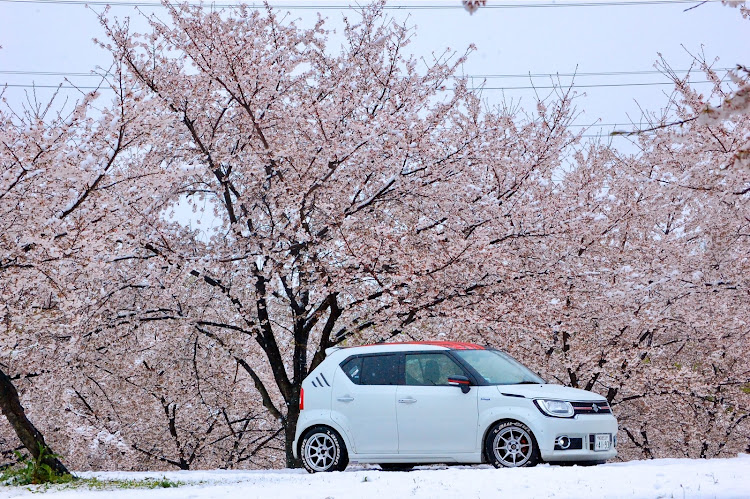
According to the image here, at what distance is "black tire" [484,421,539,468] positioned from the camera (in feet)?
31.3

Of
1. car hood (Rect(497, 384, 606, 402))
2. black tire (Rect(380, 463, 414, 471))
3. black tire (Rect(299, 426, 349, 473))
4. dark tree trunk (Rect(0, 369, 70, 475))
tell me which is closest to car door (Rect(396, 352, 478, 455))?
car hood (Rect(497, 384, 606, 402))

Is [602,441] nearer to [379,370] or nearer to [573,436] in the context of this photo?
[573,436]

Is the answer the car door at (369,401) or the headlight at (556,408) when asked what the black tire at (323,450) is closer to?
the car door at (369,401)

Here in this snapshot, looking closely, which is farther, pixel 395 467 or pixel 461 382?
pixel 395 467

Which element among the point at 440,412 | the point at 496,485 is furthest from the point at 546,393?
the point at 496,485

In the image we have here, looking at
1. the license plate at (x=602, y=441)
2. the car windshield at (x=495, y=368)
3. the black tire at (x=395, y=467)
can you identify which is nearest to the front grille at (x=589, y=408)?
the license plate at (x=602, y=441)

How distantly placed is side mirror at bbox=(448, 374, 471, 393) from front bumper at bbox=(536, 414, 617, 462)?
3.17ft

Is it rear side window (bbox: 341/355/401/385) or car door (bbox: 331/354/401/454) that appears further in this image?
rear side window (bbox: 341/355/401/385)

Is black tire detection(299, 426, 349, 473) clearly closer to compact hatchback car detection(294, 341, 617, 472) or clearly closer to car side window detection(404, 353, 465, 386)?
compact hatchback car detection(294, 341, 617, 472)

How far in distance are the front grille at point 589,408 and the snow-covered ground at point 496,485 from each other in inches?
31.1

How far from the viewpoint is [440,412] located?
32.6 feet

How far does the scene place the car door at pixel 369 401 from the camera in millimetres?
10188

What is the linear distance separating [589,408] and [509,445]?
Result: 101 centimetres

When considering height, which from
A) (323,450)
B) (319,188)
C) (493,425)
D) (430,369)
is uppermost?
(319,188)
